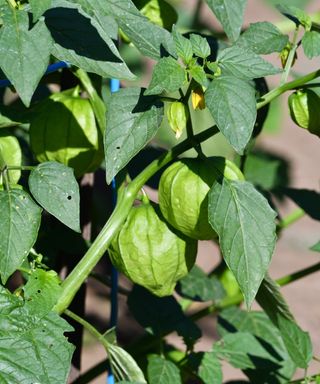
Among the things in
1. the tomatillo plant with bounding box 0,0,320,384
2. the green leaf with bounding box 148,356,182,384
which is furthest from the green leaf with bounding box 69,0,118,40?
the green leaf with bounding box 148,356,182,384

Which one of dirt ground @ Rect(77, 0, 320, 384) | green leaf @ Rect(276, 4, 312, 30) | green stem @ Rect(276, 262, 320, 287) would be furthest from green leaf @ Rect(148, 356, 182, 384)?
dirt ground @ Rect(77, 0, 320, 384)

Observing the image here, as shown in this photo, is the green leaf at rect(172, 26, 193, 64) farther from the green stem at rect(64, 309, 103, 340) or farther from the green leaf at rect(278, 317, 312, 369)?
the green leaf at rect(278, 317, 312, 369)

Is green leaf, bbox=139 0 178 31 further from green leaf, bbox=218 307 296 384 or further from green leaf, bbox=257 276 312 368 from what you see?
green leaf, bbox=218 307 296 384

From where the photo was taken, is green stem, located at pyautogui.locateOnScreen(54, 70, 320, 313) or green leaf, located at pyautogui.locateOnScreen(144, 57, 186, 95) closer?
green leaf, located at pyautogui.locateOnScreen(144, 57, 186, 95)

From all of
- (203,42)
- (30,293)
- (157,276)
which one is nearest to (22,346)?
(30,293)

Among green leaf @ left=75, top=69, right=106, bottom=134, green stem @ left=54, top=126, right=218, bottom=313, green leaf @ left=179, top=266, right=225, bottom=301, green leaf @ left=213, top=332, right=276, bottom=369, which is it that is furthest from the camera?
green leaf @ left=179, top=266, right=225, bottom=301

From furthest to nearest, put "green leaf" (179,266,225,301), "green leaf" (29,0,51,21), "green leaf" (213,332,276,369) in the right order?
1. "green leaf" (179,266,225,301)
2. "green leaf" (213,332,276,369)
3. "green leaf" (29,0,51,21)

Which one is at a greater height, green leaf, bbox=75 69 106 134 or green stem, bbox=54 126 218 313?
green leaf, bbox=75 69 106 134

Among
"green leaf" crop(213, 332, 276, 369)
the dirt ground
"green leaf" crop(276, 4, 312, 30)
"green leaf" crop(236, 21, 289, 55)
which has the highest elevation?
"green leaf" crop(276, 4, 312, 30)
